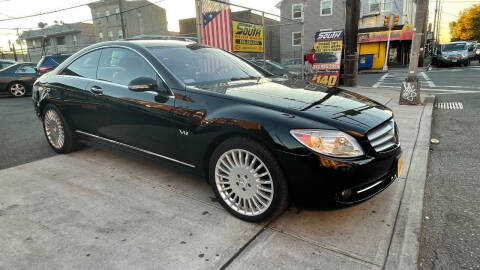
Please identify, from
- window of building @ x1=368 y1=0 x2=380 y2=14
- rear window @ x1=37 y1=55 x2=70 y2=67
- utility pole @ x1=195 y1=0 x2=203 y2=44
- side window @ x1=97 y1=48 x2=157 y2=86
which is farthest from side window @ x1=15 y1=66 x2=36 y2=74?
window of building @ x1=368 y1=0 x2=380 y2=14

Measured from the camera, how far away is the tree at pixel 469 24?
4727 cm

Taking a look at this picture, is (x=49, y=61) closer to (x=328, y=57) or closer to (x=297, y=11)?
(x=328, y=57)

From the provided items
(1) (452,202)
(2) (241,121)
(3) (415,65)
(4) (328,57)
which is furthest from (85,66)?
(4) (328,57)

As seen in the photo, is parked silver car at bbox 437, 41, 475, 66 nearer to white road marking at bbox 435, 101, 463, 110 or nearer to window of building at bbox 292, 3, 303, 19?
window of building at bbox 292, 3, 303, 19

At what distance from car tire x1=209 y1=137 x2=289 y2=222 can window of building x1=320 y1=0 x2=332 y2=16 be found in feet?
89.4

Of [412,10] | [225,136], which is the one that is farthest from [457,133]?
[412,10]

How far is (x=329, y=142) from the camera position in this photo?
2.18 m

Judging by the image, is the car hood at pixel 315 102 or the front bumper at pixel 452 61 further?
the front bumper at pixel 452 61

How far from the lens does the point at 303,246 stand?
2.26 meters

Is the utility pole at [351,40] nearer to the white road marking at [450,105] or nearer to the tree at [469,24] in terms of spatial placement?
the white road marking at [450,105]

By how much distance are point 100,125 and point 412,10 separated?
31.1m

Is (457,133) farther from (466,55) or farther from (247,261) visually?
(466,55)

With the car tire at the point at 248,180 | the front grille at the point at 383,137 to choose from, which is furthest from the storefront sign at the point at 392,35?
the car tire at the point at 248,180

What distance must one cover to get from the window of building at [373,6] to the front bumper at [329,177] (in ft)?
87.4
